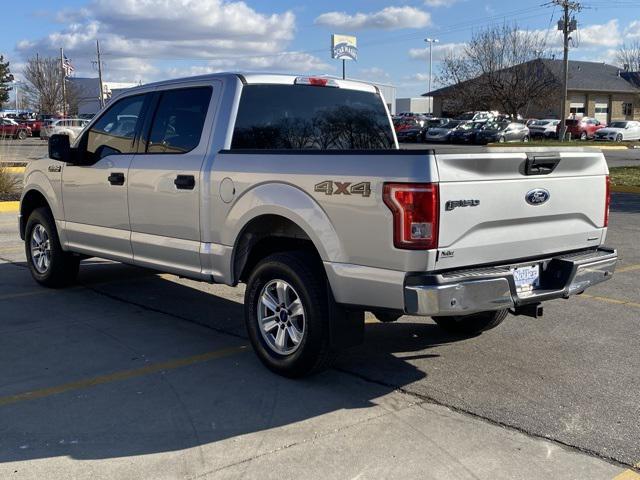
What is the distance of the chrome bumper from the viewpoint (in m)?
3.92

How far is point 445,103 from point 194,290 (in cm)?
5503

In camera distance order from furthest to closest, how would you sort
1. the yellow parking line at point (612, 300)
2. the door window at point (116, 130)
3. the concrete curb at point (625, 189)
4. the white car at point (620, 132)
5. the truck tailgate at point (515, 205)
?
the white car at point (620, 132) → the concrete curb at point (625, 189) → the yellow parking line at point (612, 300) → the door window at point (116, 130) → the truck tailgate at point (515, 205)

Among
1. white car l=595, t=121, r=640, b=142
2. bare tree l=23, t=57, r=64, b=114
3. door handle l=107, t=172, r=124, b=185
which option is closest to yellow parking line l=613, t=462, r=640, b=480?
door handle l=107, t=172, r=124, b=185

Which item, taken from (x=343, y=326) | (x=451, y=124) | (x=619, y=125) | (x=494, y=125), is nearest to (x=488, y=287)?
(x=343, y=326)

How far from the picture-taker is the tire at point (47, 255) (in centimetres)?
721

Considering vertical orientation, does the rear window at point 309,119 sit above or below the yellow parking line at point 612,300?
above

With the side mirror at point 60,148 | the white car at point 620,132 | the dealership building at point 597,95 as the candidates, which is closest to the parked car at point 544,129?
the white car at point 620,132

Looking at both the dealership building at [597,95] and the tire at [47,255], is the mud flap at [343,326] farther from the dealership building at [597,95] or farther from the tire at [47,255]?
the dealership building at [597,95]

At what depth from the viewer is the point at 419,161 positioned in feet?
12.7

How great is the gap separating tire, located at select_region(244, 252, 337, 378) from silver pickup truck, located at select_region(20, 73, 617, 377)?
11 mm

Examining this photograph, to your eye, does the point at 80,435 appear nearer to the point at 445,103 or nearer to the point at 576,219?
the point at 576,219

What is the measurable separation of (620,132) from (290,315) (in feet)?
154

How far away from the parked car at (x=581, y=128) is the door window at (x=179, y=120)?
44.6 m

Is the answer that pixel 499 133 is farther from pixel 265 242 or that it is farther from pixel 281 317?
pixel 281 317
